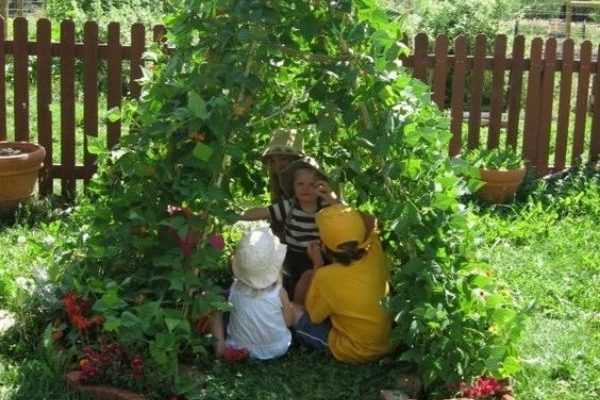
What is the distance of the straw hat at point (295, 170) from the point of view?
205 inches

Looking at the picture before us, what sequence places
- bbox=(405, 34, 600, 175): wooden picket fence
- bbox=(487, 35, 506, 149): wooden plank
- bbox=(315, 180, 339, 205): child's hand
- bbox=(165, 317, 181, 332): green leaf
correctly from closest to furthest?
bbox=(165, 317, 181, 332): green leaf, bbox=(315, 180, 339, 205): child's hand, bbox=(405, 34, 600, 175): wooden picket fence, bbox=(487, 35, 506, 149): wooden plank

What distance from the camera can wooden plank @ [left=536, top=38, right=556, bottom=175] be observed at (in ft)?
28.6

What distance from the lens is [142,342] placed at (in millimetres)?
4160

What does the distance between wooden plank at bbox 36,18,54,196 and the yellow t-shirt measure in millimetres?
3883

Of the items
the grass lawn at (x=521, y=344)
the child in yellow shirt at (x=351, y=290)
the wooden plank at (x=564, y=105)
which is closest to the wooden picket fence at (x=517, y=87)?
the wooden plank at (x=564, y=105)

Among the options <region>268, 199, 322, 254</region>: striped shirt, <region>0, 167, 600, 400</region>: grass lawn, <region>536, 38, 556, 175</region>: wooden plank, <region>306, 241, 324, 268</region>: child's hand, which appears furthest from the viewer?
<region>536, 38, 556, 175</region>: wooden plank

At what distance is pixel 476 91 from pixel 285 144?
12.5 ft

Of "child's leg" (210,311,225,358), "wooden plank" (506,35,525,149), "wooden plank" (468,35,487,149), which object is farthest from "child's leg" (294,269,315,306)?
"wooden plank" (506,35,525,149)

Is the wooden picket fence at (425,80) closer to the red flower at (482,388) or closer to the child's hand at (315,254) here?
the child's hand at (315,254)

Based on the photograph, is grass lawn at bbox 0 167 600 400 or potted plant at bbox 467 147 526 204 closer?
grass lawn at bbox 0 167 600 400

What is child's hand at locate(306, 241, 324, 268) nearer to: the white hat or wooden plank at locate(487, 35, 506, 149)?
the white hat

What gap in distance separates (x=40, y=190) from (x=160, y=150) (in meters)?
3.78

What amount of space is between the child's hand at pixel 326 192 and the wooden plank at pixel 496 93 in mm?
3840

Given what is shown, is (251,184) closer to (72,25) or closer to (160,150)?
(160,150)
